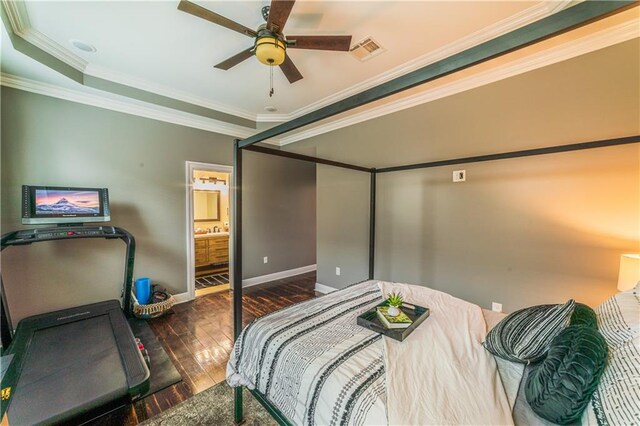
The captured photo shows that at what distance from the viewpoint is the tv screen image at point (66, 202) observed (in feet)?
8.60

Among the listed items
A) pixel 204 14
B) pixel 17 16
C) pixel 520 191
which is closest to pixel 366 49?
pixel 204 14

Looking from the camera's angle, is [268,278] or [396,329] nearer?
[396,329]

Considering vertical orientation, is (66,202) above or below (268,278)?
above

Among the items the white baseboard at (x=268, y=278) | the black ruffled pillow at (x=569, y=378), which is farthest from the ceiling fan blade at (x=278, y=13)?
the white baseboard at (x=268, y=278)

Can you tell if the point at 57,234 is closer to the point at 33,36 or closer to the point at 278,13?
the point at 33,36

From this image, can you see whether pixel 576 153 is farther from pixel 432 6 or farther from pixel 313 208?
pixel 313 208

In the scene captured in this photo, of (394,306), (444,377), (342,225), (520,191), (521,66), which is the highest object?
(521,66)

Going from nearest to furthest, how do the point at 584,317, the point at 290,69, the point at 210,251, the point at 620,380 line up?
the point at 620,380 → the point at 584,317 → the point at 290,69 → the point at 210,251

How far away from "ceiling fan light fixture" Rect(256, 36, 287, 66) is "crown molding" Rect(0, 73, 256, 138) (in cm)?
243

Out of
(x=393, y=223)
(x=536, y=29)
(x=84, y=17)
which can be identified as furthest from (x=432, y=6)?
(x=84, y=17)

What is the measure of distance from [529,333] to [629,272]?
1.19 metres

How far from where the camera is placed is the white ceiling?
1957 mm

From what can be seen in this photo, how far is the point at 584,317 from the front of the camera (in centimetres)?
123

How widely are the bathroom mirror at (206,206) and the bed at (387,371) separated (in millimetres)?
5172
